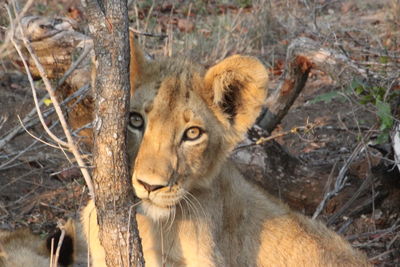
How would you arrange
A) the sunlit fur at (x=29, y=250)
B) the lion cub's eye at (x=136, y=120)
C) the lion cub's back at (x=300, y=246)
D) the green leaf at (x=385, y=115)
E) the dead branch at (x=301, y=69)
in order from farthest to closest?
the dead branch at (x=301, y=69) → the green leaf at (x=385, y=115) → the lion cub's back at (x=300, y=246) → the sunlit fur at (x=29, y=250) → the lion cub's eye at (x=136, y=120)

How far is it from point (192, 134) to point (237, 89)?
1.32ft

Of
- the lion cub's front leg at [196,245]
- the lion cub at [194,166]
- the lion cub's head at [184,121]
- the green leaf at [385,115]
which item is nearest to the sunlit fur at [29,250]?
the lion cub at [194,166]

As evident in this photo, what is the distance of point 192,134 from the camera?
11.3 feet

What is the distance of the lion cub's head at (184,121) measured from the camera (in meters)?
3.22

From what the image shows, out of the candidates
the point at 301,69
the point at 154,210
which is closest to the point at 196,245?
the point at 154,210

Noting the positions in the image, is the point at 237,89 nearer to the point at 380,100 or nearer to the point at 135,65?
the point at 135,65

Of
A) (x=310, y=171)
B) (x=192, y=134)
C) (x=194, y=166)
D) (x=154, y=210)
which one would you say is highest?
(x=192, y=134)

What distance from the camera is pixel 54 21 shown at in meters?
5.75

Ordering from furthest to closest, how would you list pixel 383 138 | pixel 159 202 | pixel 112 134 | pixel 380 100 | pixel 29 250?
pixel 380 100 < pixel 383 138 < pixel 29 250 < pixel 159 202 < pixel 112 134

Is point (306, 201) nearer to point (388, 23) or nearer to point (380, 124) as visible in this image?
point (380, 124)

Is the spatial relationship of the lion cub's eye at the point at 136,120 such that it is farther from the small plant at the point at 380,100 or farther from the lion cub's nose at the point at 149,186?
the small plant at the point at 380,100

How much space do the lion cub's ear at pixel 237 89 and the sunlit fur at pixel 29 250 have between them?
112cm

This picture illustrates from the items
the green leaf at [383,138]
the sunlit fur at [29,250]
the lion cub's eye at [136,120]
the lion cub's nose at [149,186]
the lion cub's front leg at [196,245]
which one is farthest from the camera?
the green leaf at [383,138]

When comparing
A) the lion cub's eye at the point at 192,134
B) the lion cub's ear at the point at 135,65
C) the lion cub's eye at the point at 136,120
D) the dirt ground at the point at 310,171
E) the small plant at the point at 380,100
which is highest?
the lion cub's ear at the point at 135,65
